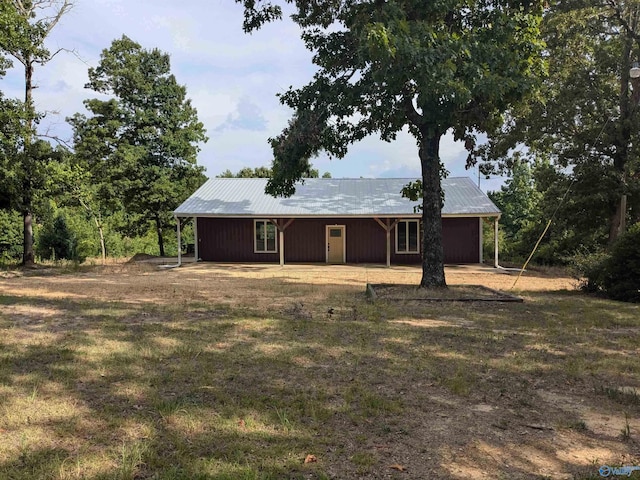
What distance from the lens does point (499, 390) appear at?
4312mm

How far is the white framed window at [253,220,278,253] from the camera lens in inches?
908

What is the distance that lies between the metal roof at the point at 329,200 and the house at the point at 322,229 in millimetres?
46

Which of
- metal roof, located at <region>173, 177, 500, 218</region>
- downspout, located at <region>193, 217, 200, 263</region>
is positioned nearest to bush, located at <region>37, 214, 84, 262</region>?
downspout, located at <region>193, 217, 200, 263</region>

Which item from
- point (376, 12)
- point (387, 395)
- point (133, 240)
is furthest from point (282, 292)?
point (133, 240)

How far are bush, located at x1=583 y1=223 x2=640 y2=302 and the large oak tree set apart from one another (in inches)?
148

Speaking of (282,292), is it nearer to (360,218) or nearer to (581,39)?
(360,218)

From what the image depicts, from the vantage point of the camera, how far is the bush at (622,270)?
10086 millimetres

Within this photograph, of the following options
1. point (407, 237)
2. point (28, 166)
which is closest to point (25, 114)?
point (28, 166)

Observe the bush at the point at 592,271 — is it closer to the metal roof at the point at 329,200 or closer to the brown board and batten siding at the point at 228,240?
the metal roof at the point at 329,200

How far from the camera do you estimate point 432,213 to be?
37.3ft

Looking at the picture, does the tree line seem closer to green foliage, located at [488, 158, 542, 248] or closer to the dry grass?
the dry grass

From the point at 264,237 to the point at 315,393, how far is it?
1921 cm

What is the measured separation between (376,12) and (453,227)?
14295 mm

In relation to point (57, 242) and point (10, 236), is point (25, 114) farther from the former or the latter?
point (10, 236)
